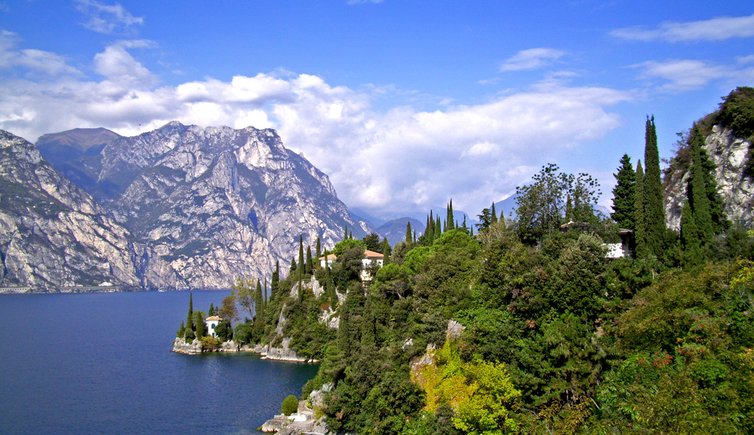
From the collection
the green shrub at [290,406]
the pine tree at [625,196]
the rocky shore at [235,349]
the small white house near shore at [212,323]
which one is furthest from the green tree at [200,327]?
the pine tree at [625,196]

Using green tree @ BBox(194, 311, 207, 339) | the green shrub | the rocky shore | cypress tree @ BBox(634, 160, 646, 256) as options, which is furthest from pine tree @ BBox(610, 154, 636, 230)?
green tree @ BBox(194, 311, 207, 339)

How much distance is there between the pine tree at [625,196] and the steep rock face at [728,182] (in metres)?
3.11

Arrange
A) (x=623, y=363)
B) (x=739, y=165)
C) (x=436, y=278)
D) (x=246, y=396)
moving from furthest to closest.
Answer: (x=246, y=396) < (x=436, y=278) < (x=739, y=165) < (x=623, y=363)

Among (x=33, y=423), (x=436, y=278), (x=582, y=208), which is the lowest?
(x=33, y=423)

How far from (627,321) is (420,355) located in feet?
54.9

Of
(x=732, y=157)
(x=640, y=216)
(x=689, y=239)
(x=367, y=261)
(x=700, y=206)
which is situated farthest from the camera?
(x=367, y=261)

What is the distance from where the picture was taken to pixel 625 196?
5394 cm

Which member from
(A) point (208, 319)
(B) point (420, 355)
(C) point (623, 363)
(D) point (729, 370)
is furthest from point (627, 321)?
(A) point (208, 319)

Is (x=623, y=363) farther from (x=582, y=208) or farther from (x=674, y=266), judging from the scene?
(x=582, y=208)

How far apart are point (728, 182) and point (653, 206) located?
780 cm

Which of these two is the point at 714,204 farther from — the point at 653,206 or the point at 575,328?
the point at 575,328

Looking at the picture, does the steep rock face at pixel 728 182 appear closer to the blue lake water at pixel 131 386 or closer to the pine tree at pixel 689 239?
the pine tree at pixel 689 239

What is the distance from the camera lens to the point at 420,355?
49344 millimetres

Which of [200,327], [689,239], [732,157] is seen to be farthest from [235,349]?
[732,157]
